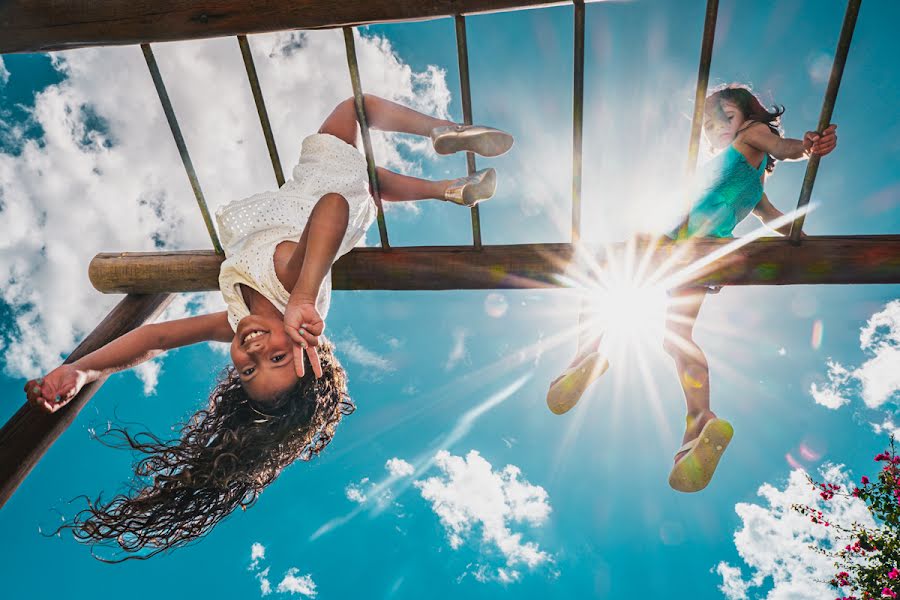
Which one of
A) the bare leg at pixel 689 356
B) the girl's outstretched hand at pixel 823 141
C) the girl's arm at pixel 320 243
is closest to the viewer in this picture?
the girl's arm at pixel 320 243

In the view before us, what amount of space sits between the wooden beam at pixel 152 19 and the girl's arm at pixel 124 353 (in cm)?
101

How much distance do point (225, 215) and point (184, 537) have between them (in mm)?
1268

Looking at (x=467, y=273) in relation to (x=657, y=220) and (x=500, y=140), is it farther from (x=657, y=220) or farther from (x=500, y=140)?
(x=657, y=220)

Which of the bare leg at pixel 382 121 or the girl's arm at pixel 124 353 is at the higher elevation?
the bare leg at pixel 382 121

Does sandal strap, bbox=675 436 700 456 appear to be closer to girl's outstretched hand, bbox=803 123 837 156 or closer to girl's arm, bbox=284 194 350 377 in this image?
girl's outstretched hand, bbox=803 123 837 156

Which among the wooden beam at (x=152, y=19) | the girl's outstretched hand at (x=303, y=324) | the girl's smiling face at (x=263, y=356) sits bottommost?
the girl's outstretched hand at (x=303, y=324)

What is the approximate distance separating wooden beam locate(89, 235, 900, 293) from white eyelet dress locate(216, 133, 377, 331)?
0.27 meters

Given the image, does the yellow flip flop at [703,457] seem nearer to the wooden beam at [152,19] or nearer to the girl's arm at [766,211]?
the girl's arm at [766,211]

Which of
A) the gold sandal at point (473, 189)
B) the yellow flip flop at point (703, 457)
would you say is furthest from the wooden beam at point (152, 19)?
the yellow flip flop at point (703, 457)

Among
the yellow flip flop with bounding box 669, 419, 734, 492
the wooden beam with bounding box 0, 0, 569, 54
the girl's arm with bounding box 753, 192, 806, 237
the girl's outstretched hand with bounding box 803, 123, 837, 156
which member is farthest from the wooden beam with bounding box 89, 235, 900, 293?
the wooden beam with bounding box 0, 0, 569, 54

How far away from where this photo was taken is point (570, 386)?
81.3 inches

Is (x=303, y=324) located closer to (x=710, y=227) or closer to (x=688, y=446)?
(x=688, y=446)

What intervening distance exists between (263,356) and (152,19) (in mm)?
1195

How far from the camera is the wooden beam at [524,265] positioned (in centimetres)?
215
